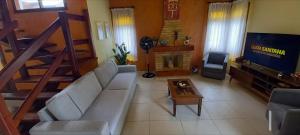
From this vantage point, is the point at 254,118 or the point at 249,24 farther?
the point at 249,24

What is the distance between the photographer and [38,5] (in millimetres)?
3180

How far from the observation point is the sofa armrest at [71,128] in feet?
4.97

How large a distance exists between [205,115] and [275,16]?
8.73ft

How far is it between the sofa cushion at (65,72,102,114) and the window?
5.69ft

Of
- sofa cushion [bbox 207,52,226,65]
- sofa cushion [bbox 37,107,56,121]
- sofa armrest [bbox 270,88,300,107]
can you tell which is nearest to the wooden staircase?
sofa cushion [bbox 37,107,56,121]

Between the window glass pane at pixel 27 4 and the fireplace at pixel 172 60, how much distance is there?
10.1ft

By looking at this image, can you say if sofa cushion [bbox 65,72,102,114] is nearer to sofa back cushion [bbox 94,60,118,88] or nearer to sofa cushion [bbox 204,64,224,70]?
sofa back cushion [bbox 94,60,118,88]

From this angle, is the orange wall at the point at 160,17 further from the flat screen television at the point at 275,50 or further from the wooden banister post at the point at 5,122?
the wooden banister post at the point at 5,122

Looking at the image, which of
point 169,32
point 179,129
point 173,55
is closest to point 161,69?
point 173,55

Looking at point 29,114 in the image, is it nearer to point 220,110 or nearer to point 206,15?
point 220,110

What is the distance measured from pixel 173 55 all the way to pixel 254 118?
9.46ft

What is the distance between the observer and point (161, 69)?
15.8 feet

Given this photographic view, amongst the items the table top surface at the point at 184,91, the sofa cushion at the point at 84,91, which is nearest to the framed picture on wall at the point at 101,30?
the sofa cushion at the point at 84,91

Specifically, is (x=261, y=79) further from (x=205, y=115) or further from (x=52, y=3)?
(x=52, y=3)
